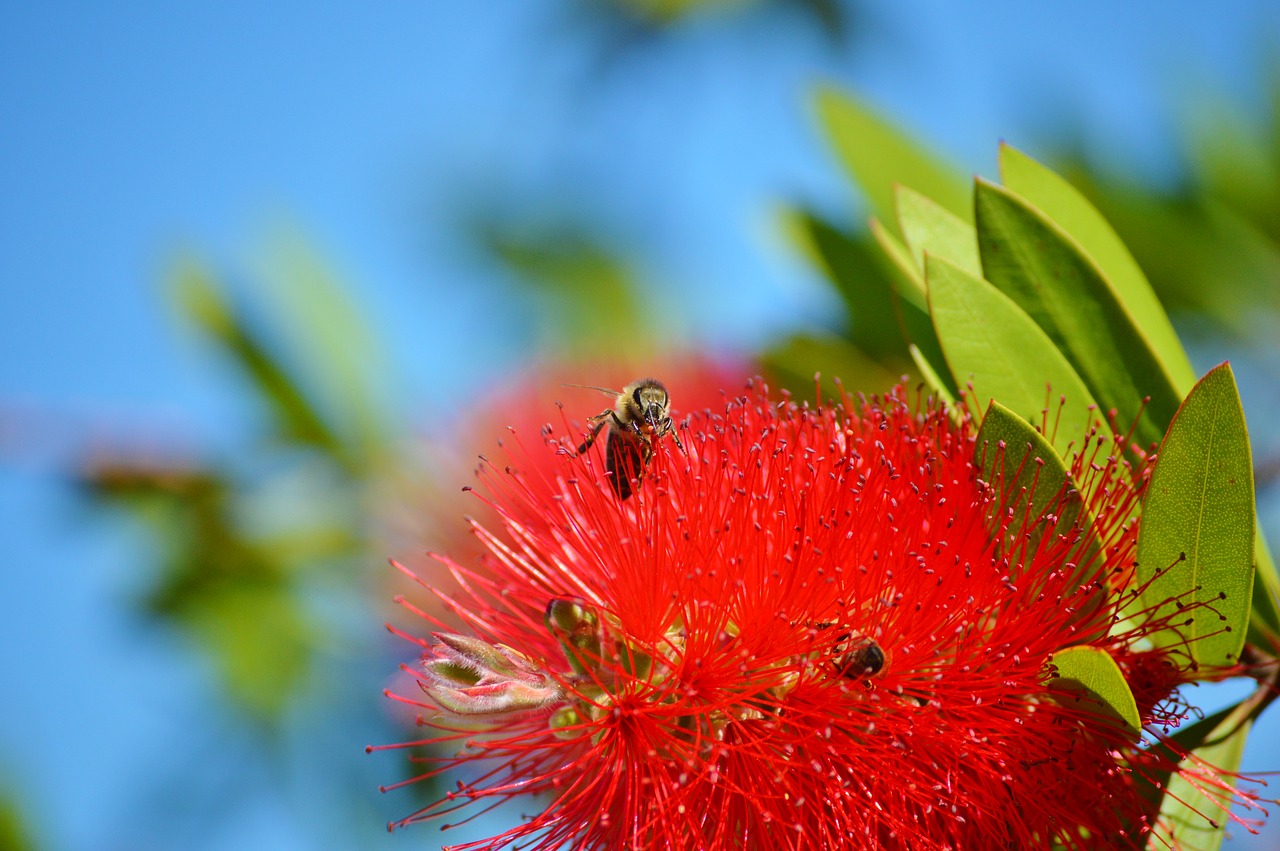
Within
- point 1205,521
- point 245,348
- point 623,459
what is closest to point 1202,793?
point 1205,521

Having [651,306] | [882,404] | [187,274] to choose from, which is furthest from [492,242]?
[882,404]

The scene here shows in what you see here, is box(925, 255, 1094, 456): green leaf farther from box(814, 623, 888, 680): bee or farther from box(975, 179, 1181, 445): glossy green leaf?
box(814, 623, 888, 680): bee

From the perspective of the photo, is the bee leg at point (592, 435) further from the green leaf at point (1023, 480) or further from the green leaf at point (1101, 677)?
the green leaf at point (1101, 677)

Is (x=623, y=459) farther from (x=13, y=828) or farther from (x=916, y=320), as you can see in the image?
(x=13, y=828)

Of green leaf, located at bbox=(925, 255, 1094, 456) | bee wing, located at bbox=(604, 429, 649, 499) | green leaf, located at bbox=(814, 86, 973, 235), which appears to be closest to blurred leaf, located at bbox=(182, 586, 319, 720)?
bee wing, located at bbox=(604, 429, 649, 499)

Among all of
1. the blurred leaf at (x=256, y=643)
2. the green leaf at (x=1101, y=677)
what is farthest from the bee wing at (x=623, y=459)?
the blurred leaf at (x=256, y=643)

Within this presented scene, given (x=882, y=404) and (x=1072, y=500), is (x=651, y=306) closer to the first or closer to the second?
(x=882, y=404)
